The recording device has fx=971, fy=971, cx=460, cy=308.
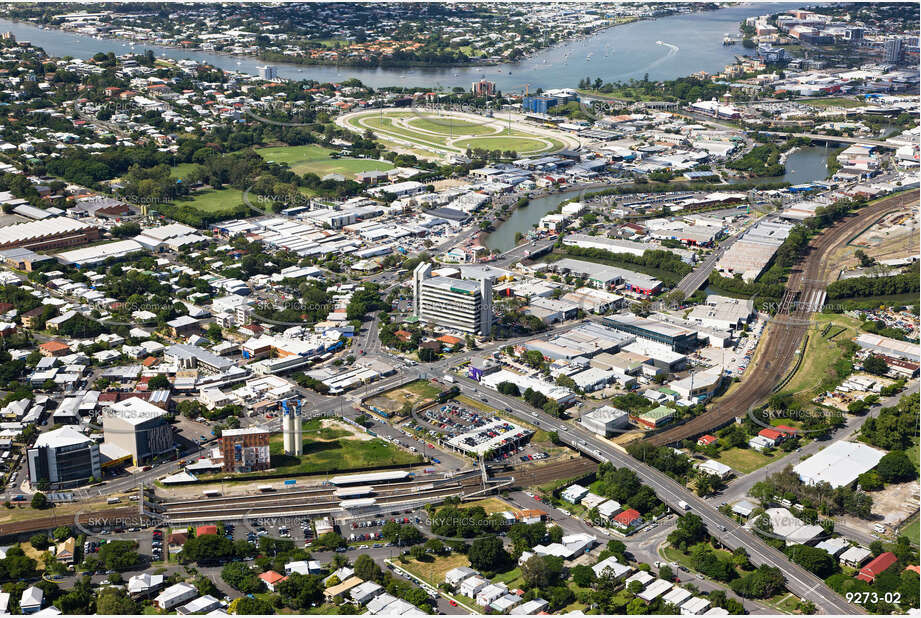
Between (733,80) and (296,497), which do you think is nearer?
(296,497)

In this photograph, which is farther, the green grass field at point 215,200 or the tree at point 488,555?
the green grass field at point 215,200

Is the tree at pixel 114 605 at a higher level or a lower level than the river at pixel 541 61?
lower

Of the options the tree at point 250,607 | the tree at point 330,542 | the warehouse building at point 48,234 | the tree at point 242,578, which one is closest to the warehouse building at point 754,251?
the tree at point 330,542

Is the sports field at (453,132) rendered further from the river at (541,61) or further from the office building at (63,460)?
the office building at (63,460)

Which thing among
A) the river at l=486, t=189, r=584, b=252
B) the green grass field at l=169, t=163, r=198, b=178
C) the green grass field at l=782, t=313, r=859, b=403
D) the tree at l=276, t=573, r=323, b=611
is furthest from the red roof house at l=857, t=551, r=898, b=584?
the green grass field at l=169, t=163, r=198, b=178

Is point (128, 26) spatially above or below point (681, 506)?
above

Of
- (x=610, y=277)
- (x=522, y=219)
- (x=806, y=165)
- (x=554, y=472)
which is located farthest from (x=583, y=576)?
(x=806, y=165)

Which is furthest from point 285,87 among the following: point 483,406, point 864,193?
point 483,406

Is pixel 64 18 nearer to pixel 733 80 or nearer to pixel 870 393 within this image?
pixel 733 80
